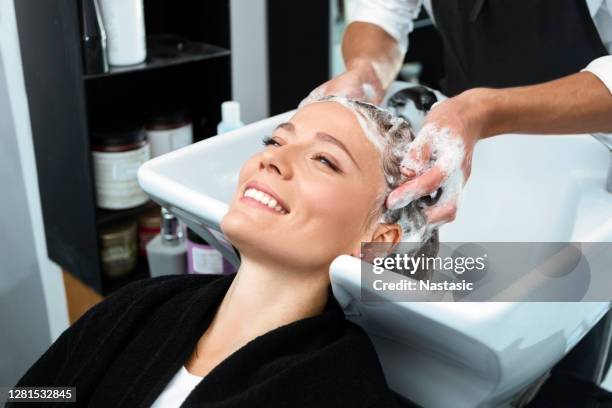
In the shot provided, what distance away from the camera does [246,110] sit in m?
1.98

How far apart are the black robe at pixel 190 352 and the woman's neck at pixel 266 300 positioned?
0.11 ft

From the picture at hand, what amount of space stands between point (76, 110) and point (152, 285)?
1.62 ft

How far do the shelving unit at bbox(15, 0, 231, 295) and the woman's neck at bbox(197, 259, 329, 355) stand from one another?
626mm

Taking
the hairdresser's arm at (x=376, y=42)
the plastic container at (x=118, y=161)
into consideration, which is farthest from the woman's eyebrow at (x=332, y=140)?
the plastic container at (x=118, y=161)

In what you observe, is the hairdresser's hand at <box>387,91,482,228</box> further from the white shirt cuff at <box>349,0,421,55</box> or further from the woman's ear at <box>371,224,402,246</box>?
the white shirt cuff at <box>349,0,421,55</box>

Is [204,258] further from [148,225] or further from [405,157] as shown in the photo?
[405,157]

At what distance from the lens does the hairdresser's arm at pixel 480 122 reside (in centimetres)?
97

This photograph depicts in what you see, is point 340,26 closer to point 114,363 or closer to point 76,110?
point 76,110

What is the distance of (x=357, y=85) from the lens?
1.33 meters

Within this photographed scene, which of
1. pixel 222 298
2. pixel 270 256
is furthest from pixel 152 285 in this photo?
pixel 270 256

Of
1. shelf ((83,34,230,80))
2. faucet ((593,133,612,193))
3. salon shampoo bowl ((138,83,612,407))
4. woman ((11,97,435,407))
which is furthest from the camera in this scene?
shelf ((83,34,230,80))

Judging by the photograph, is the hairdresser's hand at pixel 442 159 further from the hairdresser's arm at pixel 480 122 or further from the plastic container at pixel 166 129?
the plastic container at pixel 166 129

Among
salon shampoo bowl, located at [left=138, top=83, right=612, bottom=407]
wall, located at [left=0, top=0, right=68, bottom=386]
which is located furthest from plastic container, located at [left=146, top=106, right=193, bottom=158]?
salon shampoo bowl, located at [left=138, top=83, right=612, bottom=407]

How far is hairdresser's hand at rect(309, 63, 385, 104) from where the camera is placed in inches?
50.1
